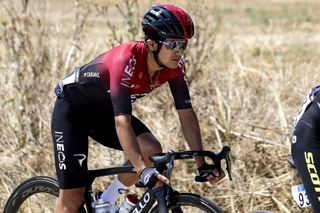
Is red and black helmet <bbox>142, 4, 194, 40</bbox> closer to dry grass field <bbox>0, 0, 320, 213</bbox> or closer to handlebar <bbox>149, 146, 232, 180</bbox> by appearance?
handlebar <bbox>149, 146, 232, 180</bbox>

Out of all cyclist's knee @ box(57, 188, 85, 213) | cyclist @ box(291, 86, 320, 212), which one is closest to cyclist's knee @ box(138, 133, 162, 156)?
cyclist's knee @ box(57, 188, 85, 213)

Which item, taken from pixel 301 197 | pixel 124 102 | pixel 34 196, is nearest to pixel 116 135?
pixel 124 102

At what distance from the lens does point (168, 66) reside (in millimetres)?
4734

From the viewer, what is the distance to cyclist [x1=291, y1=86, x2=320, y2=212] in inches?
168

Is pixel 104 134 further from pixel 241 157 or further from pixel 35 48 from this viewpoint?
pixel 35 48

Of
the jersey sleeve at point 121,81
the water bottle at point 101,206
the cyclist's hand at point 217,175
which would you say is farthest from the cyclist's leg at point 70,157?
the cyclist's hand at point 217,175

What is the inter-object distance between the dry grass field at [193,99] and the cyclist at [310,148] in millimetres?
1900

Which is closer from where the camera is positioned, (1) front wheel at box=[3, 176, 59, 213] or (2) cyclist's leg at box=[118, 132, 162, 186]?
(2) cyclist's leg at box=[118, 132, 162, 186]

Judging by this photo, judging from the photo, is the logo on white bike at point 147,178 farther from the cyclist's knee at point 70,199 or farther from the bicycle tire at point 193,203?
the cyclist's knee at point 70,199

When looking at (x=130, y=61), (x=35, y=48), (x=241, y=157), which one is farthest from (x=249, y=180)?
(x=35, y=48)

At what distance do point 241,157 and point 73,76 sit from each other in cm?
216

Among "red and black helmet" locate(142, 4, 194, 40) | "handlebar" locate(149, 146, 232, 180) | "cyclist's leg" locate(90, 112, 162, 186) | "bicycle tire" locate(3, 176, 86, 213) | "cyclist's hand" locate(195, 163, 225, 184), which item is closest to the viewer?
"handlebar" locate(149, 146, 232, 180)

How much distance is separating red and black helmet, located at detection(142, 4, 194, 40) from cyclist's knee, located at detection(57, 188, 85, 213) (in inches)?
46.2

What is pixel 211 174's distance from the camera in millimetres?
4801
